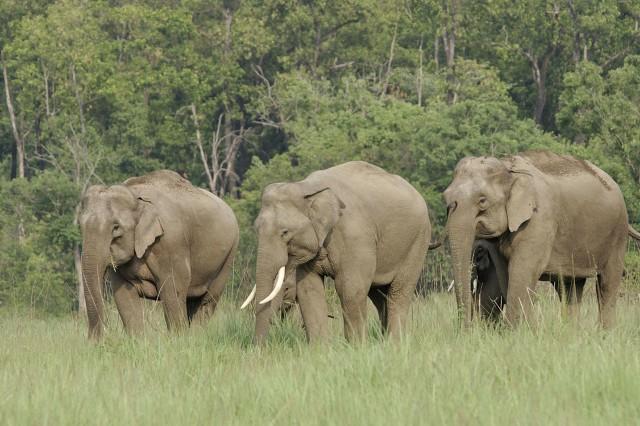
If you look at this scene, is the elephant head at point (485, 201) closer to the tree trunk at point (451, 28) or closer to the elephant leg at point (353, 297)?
the elephant leg at point (353, 297)

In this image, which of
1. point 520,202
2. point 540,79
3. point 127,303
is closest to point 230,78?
point 540,79

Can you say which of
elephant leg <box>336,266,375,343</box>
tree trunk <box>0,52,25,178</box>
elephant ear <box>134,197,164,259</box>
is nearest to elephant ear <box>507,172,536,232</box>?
elephant leg <box>336,266,375,343</box>

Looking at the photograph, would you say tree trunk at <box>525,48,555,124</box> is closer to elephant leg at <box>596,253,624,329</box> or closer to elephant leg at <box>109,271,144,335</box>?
elephant leg at <box>596,253,624,329</box>

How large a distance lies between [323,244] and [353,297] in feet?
1.42

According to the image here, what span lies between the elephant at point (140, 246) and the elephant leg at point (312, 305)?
169 centimetres

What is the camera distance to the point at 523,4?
5359 centimetres

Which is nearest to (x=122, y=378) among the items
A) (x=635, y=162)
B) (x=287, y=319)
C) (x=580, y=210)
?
(x=287, y=319)

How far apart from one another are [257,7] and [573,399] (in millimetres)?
49573

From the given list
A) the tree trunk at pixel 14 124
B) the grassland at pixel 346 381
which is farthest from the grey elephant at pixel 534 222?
the tree trunk at pixel 14 124

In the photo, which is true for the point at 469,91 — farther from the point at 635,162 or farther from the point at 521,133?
the point at 635,162

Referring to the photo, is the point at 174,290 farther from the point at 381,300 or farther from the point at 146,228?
the point at 381,300

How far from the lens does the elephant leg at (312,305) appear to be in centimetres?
1072

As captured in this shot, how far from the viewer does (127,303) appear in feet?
41.8

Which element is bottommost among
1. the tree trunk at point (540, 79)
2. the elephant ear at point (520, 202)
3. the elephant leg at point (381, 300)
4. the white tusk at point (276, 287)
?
the tree trunk at point (540, 79)
